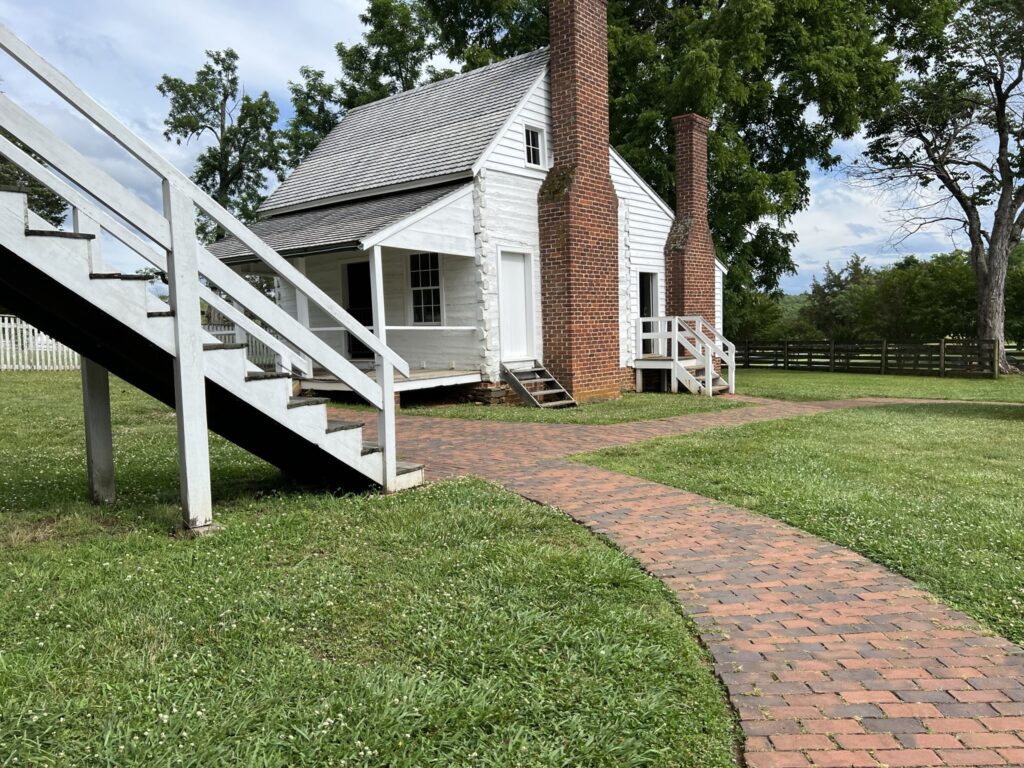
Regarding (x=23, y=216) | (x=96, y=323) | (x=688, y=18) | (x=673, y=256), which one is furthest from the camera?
(x=688, y=18)

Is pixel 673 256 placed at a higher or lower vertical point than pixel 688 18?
lower

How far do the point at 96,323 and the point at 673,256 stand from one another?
14692mm

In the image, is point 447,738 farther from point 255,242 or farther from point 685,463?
point 685,463

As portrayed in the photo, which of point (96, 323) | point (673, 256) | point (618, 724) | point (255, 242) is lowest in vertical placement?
point (618, 724)

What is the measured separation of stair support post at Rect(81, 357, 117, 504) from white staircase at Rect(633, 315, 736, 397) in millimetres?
12008

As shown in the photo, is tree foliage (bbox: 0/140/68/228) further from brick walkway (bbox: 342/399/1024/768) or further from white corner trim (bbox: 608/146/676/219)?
brick walkway (bbox: 342/399/1024/768)

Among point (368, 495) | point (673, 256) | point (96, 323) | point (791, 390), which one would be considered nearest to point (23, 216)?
point (96, 323)

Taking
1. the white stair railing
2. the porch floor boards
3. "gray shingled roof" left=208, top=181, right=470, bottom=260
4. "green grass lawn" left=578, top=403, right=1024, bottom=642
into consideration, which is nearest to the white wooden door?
the porch floor boards

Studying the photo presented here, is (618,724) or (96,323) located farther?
(96,323)

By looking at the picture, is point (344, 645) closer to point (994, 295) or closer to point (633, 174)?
point (633, 174)

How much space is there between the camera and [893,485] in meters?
6.82

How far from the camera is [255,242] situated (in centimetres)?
516

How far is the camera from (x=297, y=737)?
8.87ft

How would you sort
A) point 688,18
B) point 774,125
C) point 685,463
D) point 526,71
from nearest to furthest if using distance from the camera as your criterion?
point 685,463 → point 526,71 → point 688,18 → point 774,125
